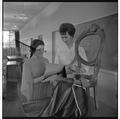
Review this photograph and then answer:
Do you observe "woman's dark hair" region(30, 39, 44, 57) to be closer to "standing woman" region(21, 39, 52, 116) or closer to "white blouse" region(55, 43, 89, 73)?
"standing woman" region(21, 39, 52, 116)

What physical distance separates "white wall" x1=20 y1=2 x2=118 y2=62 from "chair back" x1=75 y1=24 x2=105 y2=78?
0.11m

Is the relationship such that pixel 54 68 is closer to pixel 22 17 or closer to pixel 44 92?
pixel 44 92

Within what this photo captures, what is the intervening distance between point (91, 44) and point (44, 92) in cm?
55

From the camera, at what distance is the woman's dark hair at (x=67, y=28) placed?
1.64 m

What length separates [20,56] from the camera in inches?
63.2

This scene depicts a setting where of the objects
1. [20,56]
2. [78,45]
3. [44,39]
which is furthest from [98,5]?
[20,56]

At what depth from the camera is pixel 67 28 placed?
164cm

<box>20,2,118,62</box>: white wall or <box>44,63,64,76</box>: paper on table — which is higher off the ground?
<box>20,2,118,62</box>: white wall

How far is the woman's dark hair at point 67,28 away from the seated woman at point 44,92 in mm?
191

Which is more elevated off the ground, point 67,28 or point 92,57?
point 67,28

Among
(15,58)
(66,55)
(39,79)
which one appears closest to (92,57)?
(66,55)

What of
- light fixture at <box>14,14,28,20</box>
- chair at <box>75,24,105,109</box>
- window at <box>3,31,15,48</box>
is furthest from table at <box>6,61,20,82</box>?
chair at <box>75,24,105,109</box>

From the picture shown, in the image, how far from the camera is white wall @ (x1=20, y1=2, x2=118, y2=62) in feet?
5.33

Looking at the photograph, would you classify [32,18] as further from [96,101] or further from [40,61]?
[96,101]
